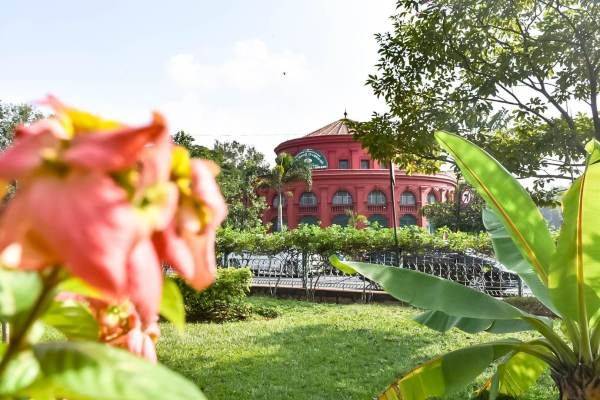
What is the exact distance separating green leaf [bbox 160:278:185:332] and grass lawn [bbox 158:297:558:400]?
4.36 m

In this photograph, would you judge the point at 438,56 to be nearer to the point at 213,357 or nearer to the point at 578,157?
the point at 578,157

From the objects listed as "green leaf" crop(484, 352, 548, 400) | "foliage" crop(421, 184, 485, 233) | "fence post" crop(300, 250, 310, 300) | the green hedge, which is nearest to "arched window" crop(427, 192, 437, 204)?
"foliage" crop(421, 184, 485, 233)

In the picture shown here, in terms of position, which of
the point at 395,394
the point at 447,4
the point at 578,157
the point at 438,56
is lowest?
the point at 395,394

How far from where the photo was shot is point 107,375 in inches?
15.3

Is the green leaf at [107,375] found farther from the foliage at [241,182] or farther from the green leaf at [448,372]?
the foliage at [241,182]

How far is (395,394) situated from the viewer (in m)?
3.11

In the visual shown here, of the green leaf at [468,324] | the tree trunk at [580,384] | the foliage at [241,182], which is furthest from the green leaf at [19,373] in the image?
the foliage at [241,182]

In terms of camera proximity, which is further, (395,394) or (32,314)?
(395,394)

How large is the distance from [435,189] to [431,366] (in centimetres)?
3906

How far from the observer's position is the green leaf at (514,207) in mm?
2822

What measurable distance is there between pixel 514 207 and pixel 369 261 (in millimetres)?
10046

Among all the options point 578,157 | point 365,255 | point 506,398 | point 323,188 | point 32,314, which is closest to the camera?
point 32,314

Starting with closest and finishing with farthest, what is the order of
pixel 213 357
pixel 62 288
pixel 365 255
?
pixel 62 288, pixel 213 357, pixel 365 255

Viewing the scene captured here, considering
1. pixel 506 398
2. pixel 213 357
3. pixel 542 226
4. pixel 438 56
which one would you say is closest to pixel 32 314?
pixel 542 226
